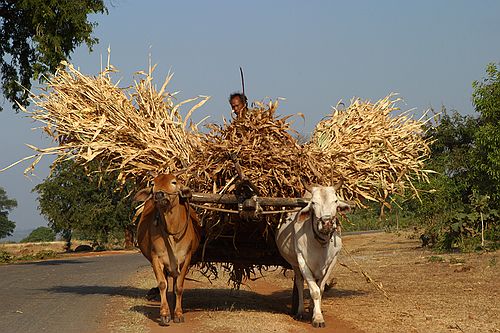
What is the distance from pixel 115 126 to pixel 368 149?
132 inches

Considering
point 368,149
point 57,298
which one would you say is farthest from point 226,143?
point 57,298

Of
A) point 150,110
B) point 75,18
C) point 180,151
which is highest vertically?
point 75,18

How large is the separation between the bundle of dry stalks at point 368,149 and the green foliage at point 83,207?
2917 cm

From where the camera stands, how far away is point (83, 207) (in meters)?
39.8

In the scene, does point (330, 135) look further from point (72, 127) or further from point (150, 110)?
point (72, 127)

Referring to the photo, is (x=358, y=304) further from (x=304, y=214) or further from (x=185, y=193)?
(x=185, y=193)

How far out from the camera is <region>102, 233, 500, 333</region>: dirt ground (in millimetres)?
8414

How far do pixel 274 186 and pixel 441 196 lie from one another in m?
15.8

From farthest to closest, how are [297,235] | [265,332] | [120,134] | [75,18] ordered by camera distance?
[75,18]
[120,134]
[297,235]
[265,332]

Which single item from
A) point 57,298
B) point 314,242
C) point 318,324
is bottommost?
point 318,324

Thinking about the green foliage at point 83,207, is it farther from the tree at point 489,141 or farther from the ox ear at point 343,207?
the ox ear at point 343,207

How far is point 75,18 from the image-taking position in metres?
20.4

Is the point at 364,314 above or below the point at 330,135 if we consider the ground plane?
below

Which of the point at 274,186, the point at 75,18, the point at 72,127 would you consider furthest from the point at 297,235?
the point at 75,18
